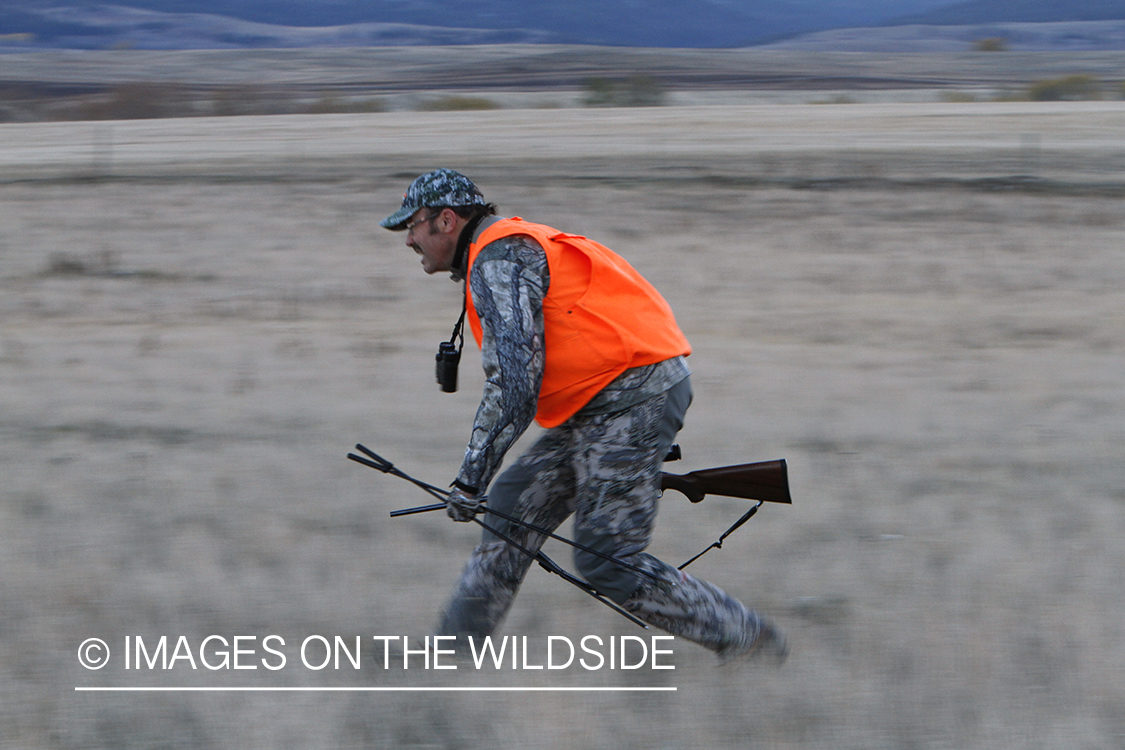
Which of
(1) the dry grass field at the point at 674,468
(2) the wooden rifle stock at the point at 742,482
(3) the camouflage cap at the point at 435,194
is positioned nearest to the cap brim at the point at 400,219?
(3) the camouflage cap at the point at 435,194

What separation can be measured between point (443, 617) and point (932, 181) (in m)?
13.1

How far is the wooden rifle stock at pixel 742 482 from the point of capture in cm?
329

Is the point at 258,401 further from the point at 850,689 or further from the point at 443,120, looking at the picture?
the point at 443,120

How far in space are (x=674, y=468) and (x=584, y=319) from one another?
2.64m

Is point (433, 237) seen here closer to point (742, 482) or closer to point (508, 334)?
point (508, 334)

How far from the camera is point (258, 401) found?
22.4ft

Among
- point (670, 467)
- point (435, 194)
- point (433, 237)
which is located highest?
point (435, 194)

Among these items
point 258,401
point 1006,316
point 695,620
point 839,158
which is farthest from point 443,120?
point 695,620

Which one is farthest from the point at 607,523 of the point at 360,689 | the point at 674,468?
the point at 674,468

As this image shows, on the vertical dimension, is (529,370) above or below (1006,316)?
above

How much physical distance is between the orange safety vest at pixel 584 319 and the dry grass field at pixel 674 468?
92 cm

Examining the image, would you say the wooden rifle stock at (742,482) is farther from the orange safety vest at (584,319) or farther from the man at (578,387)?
the orange safety vest at (584,319)

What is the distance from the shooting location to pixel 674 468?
5.54 meters

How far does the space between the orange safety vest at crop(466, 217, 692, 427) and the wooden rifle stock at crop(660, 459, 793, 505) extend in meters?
0.40
